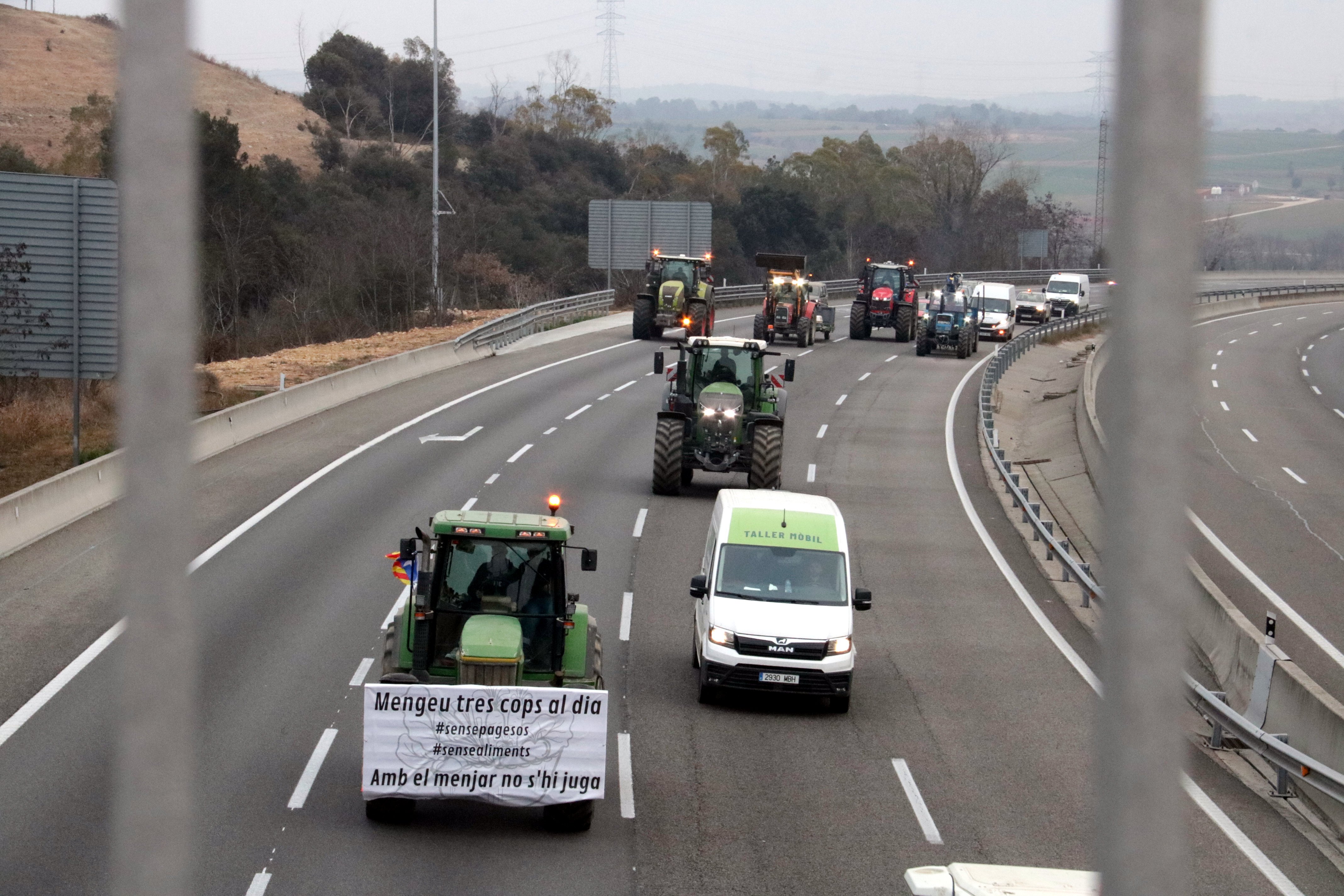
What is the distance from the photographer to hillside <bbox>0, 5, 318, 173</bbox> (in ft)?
288

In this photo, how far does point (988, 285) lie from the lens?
199ft

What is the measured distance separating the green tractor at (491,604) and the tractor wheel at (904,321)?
43882mm

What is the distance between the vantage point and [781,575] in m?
16.4

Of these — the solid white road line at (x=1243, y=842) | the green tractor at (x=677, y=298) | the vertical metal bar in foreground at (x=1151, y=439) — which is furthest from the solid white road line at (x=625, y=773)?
the green tractor at (x=677, y=298)

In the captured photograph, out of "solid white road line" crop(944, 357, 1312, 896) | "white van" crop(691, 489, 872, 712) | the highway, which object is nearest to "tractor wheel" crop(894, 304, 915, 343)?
"solid white road line" crop(944, 357, 1312, 896)

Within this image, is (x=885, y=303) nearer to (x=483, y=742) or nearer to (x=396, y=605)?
(x=396, y=605)

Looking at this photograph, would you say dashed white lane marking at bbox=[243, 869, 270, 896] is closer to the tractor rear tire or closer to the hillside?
the tractor rear tire

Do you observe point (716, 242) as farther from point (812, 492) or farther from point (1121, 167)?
point (1121, 167)

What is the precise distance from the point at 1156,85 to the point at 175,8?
1806mm

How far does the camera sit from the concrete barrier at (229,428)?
21.2m

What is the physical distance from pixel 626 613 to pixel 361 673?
4.39m

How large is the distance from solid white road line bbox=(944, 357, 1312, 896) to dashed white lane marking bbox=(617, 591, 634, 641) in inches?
217

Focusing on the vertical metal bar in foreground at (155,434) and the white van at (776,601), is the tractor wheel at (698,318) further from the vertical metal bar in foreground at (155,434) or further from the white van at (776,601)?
the vertical metal bar in foreground at (155,434)

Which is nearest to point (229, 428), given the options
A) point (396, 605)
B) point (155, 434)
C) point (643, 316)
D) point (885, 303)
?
point (396, 605)
